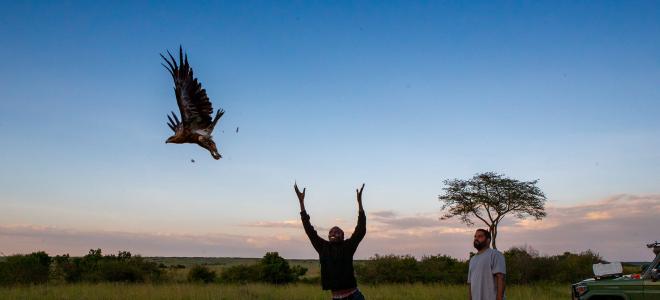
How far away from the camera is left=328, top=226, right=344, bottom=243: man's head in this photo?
600 cm

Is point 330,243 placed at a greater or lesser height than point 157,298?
greater

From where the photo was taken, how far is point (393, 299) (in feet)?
55.7

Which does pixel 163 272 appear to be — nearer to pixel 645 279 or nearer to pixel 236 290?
pixel 236 290

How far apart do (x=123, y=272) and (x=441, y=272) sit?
Answer: 1319 cm

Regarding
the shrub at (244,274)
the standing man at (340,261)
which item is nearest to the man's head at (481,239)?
the standing man at (340,261)

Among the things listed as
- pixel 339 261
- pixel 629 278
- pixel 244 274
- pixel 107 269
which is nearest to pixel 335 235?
pixel 339 261

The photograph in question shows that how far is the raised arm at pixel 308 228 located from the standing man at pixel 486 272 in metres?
1.55

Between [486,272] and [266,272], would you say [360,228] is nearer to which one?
[486,272]

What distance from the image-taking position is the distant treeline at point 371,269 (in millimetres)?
23938

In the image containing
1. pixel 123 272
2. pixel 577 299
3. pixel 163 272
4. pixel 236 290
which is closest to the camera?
pixel 577 299

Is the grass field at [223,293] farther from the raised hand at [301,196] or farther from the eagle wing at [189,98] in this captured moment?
the raised hand at [301,196]

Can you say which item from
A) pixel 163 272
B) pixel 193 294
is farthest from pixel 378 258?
pixel 193 294

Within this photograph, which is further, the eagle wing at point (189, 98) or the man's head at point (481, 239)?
the eagle wing at point (189, 98)

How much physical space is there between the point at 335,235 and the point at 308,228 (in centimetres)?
43
